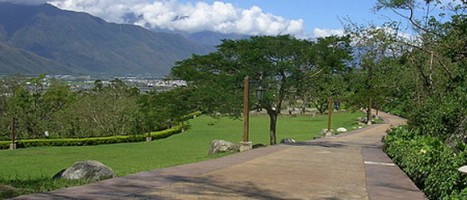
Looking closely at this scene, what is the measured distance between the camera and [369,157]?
1533cm

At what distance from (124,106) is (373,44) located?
24848 millimetres

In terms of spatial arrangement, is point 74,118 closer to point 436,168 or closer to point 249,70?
point 249,70

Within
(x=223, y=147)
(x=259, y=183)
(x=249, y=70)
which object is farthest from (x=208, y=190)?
(x=249, y=70)

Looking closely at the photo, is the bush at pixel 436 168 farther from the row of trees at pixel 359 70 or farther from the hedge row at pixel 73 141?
the hedge row at pixel 73 141

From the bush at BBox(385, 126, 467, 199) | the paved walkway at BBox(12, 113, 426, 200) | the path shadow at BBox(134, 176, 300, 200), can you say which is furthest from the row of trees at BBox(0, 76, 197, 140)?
the path shadow at BBox(134, 176, 300, 200)

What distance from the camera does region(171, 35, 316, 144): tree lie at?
21625 millimetres

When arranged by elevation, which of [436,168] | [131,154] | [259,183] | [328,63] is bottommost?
[131,154]

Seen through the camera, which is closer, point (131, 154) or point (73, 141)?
point (131, 154)

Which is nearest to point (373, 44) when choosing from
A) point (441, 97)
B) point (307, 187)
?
point (441, 97)

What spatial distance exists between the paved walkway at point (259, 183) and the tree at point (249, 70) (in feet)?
27.8

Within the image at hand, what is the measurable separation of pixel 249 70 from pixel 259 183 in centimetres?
1257

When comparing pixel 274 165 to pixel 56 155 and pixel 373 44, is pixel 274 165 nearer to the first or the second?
pixel 373 44

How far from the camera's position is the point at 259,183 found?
9.44m

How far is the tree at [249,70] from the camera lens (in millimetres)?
21625
